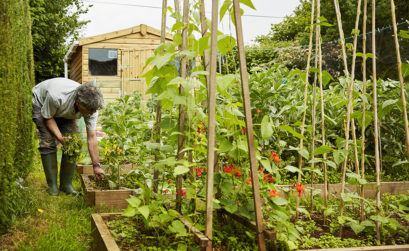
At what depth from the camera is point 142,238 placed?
1.86m

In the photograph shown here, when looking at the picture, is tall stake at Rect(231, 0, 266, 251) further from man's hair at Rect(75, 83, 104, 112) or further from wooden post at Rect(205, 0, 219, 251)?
man's hair at Rect(75, 83, 104, 112)

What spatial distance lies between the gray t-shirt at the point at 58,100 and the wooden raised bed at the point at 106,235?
1.75 meters

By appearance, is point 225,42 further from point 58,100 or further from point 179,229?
point 58,100

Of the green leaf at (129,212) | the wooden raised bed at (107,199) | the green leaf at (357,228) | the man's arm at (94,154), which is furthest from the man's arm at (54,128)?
the green leaf at (357,228)

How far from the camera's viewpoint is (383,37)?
22.5 ft

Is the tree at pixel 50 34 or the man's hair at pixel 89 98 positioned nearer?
the man's hair at pixel 89 98

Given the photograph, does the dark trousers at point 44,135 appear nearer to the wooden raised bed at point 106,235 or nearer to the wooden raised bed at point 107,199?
the wooden raised bed at point 107,199

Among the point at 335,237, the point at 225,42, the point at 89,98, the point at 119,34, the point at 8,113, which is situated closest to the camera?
the point at 225,42

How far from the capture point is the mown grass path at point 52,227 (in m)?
2.21

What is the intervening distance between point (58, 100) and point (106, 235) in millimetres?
2155

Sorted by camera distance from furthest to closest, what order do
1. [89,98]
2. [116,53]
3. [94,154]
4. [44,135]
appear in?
[116,53] → [44,135] → [94,154] → [89,98]

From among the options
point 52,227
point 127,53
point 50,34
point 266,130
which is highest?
point 50,34

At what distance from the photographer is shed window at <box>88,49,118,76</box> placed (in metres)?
12.1

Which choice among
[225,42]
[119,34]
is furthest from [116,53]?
[225,42]
